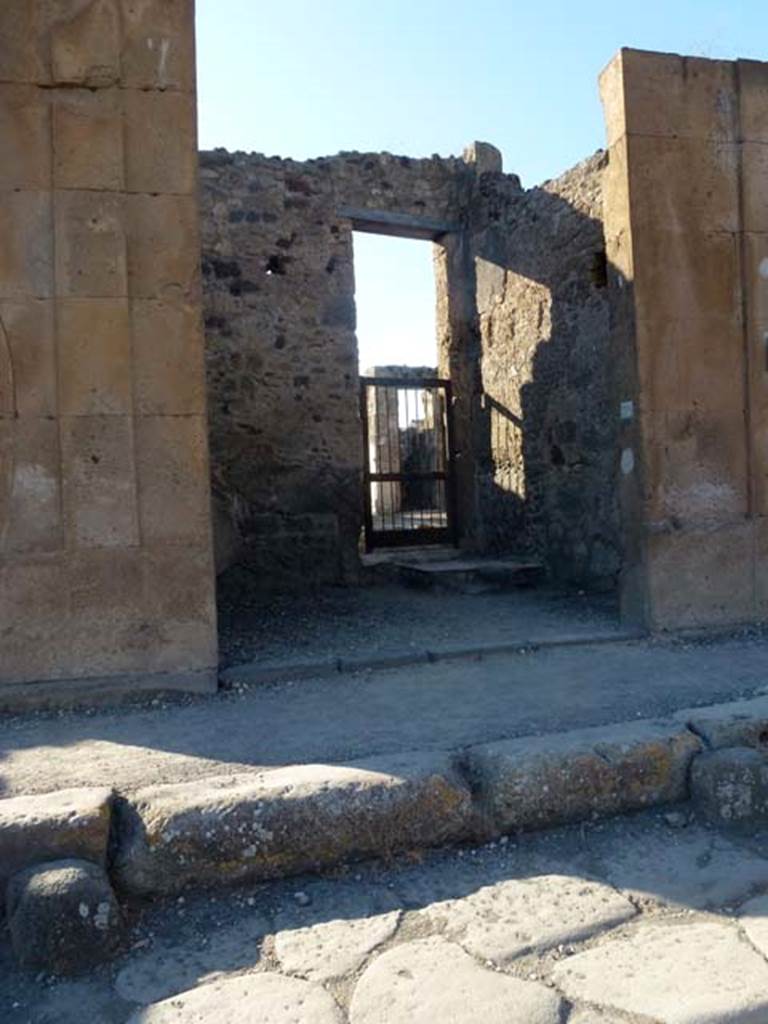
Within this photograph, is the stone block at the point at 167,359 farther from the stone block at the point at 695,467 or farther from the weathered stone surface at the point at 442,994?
the weathered stone surface at the point at 442,994

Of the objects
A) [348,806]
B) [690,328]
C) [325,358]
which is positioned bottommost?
[348,806]

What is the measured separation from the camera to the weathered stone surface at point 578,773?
2.93m

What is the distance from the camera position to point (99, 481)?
167 inches

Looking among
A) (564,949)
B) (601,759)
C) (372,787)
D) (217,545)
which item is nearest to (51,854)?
(372,787)

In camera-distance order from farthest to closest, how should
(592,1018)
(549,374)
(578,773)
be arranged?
1. (549,374)
2. (578,773)
3. (592,1018)

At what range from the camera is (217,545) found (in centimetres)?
614

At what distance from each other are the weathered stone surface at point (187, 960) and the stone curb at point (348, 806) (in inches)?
8.5

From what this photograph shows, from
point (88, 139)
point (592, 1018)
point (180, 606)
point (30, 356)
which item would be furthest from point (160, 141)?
point (592, 1018)

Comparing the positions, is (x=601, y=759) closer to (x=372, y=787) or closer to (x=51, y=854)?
(x=372, y=787)

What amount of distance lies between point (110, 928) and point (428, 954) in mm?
855

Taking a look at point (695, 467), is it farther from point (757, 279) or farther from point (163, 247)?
point (163, 247)

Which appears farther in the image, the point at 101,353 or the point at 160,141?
the point at 160,141

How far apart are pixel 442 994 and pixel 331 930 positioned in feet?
1.46

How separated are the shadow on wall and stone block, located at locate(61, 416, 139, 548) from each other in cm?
309
